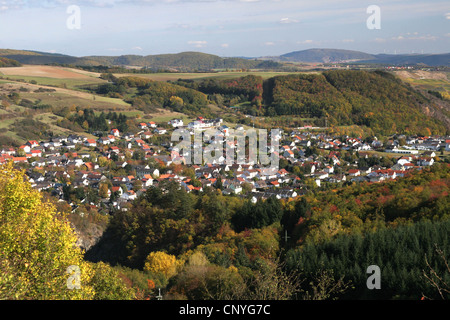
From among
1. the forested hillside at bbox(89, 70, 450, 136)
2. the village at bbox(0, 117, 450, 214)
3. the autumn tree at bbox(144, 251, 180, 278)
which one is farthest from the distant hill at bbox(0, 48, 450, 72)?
the autumn tree at bbox(144, 251, 180, 278)

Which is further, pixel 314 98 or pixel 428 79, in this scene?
pixel 428 79

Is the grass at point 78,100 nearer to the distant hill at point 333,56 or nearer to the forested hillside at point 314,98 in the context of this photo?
the forested hillside at point 314,98

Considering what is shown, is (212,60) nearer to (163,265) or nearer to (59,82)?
(59,82)

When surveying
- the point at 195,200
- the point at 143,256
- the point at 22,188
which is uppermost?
the point at 22,188

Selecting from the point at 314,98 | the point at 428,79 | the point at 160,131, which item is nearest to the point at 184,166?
the point at 160,131
